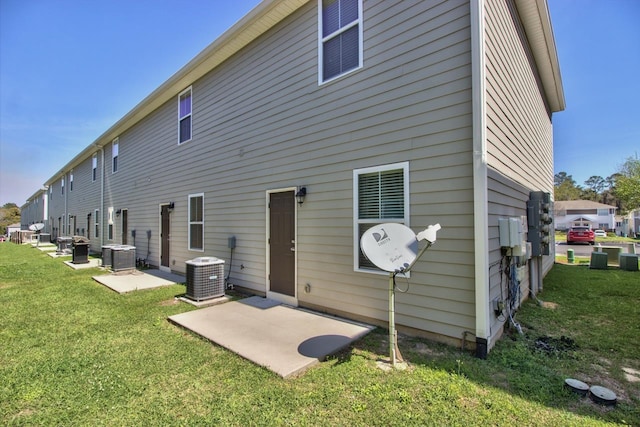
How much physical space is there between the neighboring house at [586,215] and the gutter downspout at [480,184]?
5071 cm

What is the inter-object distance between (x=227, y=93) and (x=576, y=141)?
173 ft

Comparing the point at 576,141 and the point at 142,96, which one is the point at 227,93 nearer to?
the point at 142,96

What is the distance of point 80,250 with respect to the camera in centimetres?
1041

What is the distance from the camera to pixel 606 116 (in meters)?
23.4

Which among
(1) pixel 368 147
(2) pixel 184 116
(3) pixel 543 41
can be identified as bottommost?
(1) pixel 368 147

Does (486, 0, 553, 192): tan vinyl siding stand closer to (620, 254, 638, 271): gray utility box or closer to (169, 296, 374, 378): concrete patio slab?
(169, 296, 374, 378): concrete patio slab

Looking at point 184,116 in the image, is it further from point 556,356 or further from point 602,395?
point 602,395

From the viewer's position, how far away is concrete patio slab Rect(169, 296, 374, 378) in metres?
3.09

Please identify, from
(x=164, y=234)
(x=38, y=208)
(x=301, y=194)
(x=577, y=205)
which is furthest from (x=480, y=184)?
(x=577, y=205)

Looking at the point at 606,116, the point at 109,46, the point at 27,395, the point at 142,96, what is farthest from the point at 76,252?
the point at 606,116

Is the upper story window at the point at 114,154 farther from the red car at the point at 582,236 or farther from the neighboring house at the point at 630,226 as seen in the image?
the neighboring house at the point at 630,226

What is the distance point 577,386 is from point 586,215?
5542 centimetres

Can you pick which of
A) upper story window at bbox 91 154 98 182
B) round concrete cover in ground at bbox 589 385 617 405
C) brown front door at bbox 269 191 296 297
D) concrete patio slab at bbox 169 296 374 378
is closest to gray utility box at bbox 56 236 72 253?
upper story window at bbox 91 154 98 182

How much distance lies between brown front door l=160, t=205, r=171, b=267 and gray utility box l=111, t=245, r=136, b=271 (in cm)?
81
